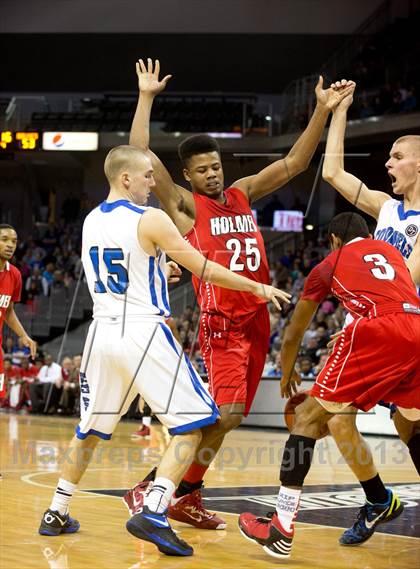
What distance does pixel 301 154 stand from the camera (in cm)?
656

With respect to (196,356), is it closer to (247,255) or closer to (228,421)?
(247,255)

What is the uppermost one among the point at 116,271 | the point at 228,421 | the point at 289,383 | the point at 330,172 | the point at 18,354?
the point at 330,172

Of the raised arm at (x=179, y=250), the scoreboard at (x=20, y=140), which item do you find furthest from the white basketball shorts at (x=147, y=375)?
the scoreboard at (x=20, y=140)

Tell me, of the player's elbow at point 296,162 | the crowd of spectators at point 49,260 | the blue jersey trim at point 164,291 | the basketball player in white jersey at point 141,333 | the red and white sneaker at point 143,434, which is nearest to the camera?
the basketball player in white jersey at point 141,333

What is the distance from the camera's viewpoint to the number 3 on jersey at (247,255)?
6.36 metres

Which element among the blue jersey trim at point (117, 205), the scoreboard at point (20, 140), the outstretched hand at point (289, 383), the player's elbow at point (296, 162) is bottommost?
the outstretched hand at point (289, 383)

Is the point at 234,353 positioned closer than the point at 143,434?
Yes

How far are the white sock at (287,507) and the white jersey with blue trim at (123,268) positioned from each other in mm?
1221

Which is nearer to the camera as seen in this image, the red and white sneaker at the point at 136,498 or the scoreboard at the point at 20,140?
the red and white sneaker at the point at 136,498

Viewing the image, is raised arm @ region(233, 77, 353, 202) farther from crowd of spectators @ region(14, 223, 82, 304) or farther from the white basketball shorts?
crowd of spectators @ region(14, 223, 82, 304)

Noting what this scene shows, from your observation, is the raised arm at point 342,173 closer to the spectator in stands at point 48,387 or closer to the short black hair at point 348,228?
the short black hair at point 348,228

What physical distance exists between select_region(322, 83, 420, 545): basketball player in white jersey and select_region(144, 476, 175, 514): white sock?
44.1 inches

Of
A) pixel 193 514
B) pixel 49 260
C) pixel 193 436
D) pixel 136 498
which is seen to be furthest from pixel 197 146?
pixel 49 260

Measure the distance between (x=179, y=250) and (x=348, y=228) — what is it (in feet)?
3.53
